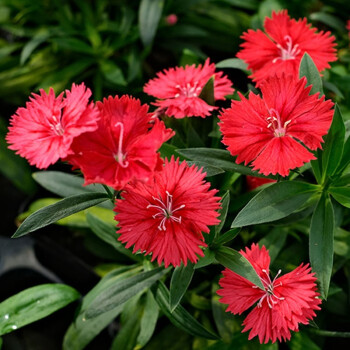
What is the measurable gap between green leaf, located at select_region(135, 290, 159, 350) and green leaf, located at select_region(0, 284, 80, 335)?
168 mm

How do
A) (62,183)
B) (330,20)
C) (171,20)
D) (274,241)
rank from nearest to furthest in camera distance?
1. (274,241)
2. (62,183)
3. (330,20)
4. (171,20)

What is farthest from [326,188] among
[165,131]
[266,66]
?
[165,131]

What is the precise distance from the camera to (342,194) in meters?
0.95

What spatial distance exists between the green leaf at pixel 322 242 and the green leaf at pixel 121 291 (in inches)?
12.0

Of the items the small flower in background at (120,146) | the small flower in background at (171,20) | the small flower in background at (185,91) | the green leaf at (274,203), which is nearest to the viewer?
the small flower in background at (120,146)

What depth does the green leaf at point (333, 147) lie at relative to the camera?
92 cm

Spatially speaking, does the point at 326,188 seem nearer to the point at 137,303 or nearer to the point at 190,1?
the point at 137,303

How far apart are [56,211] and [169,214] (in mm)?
188

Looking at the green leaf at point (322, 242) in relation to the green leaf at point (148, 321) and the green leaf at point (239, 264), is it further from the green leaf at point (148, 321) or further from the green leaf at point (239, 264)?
the green leaf at point (148, 321)

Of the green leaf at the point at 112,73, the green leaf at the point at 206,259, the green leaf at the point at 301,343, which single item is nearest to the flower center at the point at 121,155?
the green leaf at the point at 206,259

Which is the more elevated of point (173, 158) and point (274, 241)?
point (173, 158)

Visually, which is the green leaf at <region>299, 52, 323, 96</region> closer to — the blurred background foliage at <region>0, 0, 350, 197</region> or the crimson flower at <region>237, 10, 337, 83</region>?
the crimson flower at <region>237, 10, 337, 83</region>

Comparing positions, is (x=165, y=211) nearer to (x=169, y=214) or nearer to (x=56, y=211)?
(x=169, y=214)

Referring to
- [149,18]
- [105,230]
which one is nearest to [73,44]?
[149,18]
